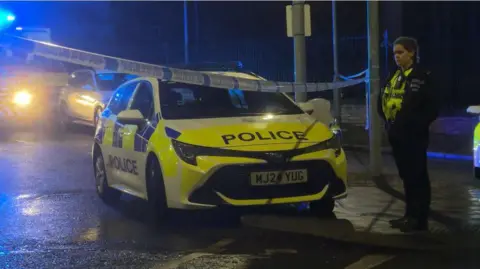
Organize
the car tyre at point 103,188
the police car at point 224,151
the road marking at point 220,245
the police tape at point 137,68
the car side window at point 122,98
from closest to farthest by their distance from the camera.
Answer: the road marking at point 220,245, the police car at point 224,151, the police tape at point 137,68, the car side window at point 122,98, the car tyre at point 103,188

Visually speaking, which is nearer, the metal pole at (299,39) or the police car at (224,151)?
the police car at (224,151)

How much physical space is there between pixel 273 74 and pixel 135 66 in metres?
13.3

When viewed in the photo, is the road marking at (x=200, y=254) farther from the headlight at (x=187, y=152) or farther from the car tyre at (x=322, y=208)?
the car tyre at (x=322, y=208)

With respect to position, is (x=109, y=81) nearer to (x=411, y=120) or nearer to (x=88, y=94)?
(x=88, y=94)

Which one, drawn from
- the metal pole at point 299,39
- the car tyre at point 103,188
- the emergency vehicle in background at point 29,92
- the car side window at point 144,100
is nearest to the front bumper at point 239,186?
the car side window at point 144,100

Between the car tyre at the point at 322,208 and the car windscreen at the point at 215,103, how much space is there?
3.37 ft

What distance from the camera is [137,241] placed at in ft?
21.9

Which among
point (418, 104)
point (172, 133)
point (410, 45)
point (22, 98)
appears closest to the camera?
point (418, 104)

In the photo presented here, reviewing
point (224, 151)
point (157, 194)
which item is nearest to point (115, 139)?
point (157, 194)

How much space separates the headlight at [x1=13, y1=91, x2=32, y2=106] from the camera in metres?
21.4

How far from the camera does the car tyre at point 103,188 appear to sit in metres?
8.88

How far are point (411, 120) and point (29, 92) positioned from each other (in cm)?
1735

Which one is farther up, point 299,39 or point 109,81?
point 299,39

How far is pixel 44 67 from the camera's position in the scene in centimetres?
2320
